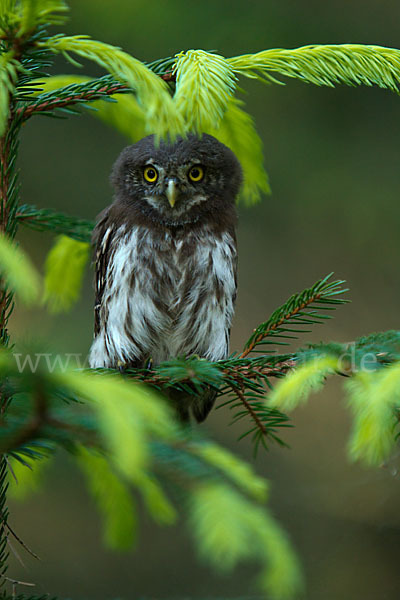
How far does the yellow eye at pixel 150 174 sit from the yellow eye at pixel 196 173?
147mm

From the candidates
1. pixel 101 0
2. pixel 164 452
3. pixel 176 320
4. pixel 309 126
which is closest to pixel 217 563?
pixel 164 452

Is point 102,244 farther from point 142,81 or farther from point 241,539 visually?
point 241,539

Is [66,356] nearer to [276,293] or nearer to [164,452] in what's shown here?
[164,452]

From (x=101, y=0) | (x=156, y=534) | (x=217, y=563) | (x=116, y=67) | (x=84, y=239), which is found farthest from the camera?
(x=156, y=534)

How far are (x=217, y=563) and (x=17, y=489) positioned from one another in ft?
5.47

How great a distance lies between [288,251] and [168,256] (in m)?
3.18

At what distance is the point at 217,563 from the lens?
0.77 metres

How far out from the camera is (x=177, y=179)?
2.60 metres

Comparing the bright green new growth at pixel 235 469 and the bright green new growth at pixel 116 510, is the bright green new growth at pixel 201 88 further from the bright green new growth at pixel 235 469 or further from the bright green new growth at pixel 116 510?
the bright green new growth at pixel 116 510

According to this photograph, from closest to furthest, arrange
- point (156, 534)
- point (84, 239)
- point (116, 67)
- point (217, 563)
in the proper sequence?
1. point (217, 563)
2. point (116, 67)
3. point (84, 239)
4. point (156, 534)

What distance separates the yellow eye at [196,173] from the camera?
266cm

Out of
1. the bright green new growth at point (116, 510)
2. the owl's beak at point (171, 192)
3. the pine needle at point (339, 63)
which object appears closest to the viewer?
the pine needle at point (339, 63)

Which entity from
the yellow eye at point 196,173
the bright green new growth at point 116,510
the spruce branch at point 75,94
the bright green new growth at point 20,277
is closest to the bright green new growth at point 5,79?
the spruce branch at point 75,94

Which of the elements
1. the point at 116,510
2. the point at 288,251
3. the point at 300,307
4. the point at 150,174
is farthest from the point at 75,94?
the point at 288,251
